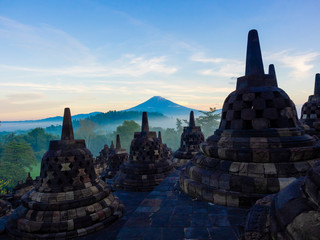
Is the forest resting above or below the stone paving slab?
below

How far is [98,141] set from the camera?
247 feet

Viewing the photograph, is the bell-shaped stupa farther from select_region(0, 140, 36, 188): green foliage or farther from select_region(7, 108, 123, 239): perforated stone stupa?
select_region(0, 140, 36, 188): green foliage

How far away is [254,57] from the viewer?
7.23 metres

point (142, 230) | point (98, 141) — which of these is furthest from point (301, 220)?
point (98, 141)

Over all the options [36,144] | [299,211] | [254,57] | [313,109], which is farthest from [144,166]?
[36,144]

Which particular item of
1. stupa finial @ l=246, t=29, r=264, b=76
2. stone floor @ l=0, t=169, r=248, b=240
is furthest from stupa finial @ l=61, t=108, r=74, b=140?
stupa finial @ l=246, t=29, r=264, b=76

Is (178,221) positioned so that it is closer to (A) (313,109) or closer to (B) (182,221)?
(B) (182,221)

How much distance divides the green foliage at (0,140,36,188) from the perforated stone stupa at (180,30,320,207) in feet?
132

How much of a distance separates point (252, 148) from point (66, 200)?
19.0 feet

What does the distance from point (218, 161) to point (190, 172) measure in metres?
1.13

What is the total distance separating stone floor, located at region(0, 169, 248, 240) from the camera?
4.41m

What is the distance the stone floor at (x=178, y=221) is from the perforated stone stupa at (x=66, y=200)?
0.48 metres

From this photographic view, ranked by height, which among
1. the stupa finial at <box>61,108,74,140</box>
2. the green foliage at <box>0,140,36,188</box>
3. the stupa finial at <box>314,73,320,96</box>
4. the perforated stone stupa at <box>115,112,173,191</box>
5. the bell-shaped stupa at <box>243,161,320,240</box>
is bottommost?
the green foliage at <box>0,140,36,188</box>

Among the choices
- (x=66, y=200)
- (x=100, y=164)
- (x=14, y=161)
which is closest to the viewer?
(x=66, y=200)
